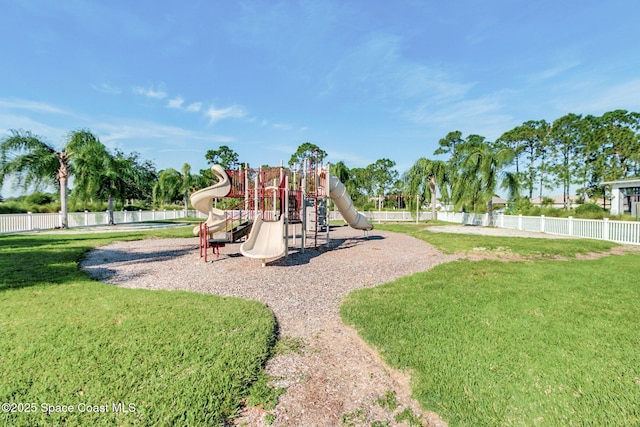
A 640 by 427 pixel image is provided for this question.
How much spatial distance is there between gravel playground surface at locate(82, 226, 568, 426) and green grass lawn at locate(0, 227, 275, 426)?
387mm

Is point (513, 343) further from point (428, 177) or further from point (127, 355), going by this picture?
point (428, 177)

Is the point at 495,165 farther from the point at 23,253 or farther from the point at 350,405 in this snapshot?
the point at 23,253

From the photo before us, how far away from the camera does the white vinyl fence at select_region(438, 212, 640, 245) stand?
12.6m

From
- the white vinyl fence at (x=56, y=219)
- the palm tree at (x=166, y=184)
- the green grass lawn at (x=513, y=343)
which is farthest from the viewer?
the palm tree at (x=166, y=184)

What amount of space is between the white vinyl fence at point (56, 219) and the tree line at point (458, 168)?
3.09 ft

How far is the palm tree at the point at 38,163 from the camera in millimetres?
18281

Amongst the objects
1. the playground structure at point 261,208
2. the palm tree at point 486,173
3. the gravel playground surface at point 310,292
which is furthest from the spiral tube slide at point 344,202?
the palm tree at point 486,173

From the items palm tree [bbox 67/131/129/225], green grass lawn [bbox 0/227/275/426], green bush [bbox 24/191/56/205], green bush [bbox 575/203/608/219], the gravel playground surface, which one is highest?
palm tree [bbox 67/131/129/225]

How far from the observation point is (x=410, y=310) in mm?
4660

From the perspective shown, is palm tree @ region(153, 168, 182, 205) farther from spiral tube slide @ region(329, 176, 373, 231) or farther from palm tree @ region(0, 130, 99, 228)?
spiral tube slide @ region(329, 176, 373, 231)

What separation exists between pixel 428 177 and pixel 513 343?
3323 cm

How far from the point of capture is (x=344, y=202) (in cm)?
1209

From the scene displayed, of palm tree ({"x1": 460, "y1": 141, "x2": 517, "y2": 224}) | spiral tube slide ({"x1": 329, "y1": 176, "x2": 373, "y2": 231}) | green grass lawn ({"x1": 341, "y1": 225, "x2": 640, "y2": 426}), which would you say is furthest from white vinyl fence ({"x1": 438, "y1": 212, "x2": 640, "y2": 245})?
spiral tube slide ({"x1": 329, "y1": 176, "x2": 373, "y2": 231})

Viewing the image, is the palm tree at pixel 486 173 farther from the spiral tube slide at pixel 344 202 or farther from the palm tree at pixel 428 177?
the spiral tube slide at pixel 344 202
